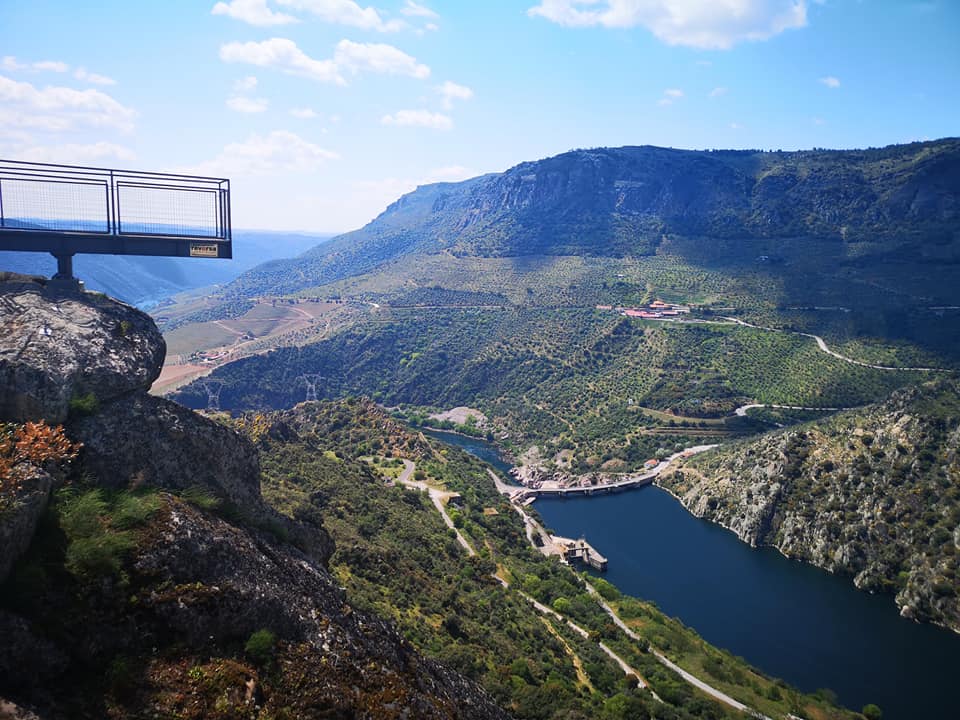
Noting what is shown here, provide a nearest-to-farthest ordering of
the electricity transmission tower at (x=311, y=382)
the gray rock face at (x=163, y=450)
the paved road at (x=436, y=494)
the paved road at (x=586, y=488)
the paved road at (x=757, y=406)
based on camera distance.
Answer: the gray rock face at (x=163, y=450) → the paved road at (x=436, y=494) → the paved road at (x=586, y=488) → the paved road at (x=757, y=406) → the electricity transmission tower at (x=311, y=382)

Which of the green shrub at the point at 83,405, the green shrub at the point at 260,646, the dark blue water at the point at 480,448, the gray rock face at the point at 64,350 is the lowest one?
the dark blue water at the point at 480,448

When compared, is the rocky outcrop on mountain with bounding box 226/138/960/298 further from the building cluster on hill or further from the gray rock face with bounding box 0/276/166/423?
the gray rock face with bounding box 0/276/166/423

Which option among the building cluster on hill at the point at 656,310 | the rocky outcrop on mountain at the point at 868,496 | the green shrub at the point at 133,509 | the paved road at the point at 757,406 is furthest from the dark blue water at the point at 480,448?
the green shrub at the point at 133,509

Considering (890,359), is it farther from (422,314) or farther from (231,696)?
(231,696)

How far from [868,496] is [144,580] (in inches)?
2492

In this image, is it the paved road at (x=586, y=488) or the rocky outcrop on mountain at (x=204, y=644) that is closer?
the rocky outcrop on mountain at (x=204, y=644)

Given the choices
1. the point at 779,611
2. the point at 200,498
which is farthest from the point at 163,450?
the point at 779,611

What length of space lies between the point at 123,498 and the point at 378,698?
549 cm

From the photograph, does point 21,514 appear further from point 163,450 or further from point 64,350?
point 64,350

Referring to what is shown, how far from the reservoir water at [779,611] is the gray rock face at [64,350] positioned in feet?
138

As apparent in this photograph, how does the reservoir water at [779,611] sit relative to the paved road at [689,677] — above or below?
below

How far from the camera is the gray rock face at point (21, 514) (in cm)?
938

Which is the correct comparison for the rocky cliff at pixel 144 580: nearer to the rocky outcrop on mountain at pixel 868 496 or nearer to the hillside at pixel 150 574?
the hillside at pixel 150 574

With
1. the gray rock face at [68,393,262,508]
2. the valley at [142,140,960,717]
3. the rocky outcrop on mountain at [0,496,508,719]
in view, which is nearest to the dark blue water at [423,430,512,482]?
the valley at [142,140,960,717]
